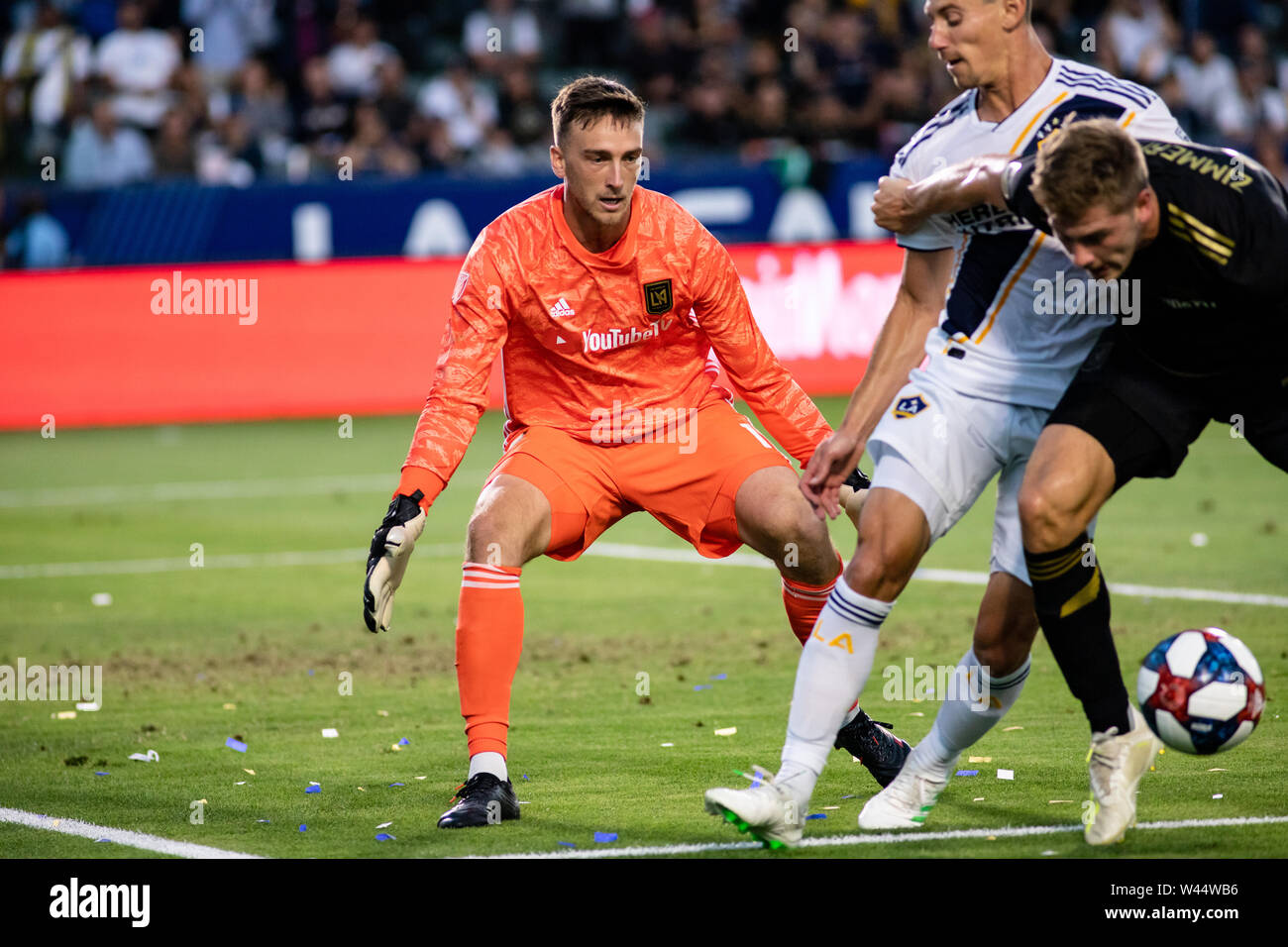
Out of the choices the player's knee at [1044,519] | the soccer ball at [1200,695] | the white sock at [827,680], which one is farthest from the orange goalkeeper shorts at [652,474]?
the soccer ball at [1200,695]

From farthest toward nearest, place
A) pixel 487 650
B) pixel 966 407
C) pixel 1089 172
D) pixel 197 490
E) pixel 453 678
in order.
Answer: pixel 197 490
pixel 453 678
pixel 487 650
pixel 966 407
pixel 1089 172

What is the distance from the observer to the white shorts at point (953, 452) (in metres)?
5.02

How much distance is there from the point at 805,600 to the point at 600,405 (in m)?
0.93

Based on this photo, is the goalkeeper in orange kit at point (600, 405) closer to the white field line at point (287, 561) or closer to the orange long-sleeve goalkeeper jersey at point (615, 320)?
the orange long-sleeve goalkeeper jersey at point (615, 320)

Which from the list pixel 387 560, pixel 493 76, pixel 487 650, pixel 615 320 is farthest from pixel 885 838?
pixel 493 76

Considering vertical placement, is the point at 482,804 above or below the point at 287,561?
below

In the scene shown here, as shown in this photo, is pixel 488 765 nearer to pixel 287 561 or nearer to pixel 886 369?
pixel 886 369

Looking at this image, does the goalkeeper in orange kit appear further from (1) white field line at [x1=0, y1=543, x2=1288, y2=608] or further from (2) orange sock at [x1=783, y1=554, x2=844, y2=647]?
(1) white field line at [x1=0, y1=543, x2=1288, y2=608]

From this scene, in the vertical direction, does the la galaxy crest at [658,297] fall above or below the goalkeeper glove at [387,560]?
above

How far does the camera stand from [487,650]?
5.59m

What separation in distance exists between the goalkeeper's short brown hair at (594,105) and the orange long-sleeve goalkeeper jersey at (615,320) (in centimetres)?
35

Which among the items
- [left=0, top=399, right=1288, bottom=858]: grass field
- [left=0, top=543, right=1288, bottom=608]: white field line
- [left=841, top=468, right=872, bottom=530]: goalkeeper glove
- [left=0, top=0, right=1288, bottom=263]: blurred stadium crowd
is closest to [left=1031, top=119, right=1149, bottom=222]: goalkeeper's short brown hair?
[left=841, top=468, right=872, bottom=530]: goalkeeper glove
